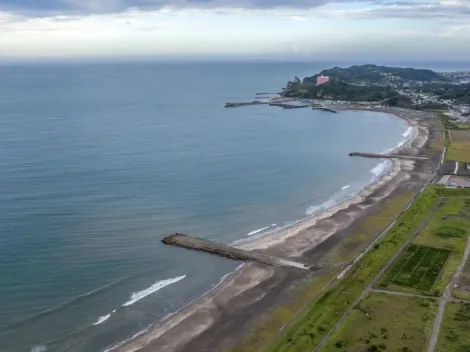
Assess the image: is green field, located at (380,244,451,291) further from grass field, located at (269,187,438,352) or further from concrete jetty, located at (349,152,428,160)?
concrete jetty, located at (349,152,428,160)

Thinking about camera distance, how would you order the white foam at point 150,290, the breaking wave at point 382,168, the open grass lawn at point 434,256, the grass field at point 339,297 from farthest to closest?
the breaking wave at point 382,168 → the open grass lawn at point 434,256 → the white foam at point 150,290 → the grass field at point 339,297

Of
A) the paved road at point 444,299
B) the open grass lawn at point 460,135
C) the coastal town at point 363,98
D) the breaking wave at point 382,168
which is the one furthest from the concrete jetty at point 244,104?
the paved road at point 444,299

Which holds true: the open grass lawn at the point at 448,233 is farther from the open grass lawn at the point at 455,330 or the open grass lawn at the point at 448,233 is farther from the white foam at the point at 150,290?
the white foam at the point at 150,290

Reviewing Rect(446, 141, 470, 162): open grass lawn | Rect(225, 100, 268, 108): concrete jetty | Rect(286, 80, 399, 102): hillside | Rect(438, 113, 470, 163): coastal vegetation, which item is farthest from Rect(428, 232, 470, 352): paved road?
Rect(286, 80, 399, 102): hillside

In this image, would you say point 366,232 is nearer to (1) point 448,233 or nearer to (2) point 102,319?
(1) point 448,233

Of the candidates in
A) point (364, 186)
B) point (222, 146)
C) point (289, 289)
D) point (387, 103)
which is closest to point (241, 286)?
point (289, 289)

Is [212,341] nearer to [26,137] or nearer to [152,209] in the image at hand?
[152,209]
